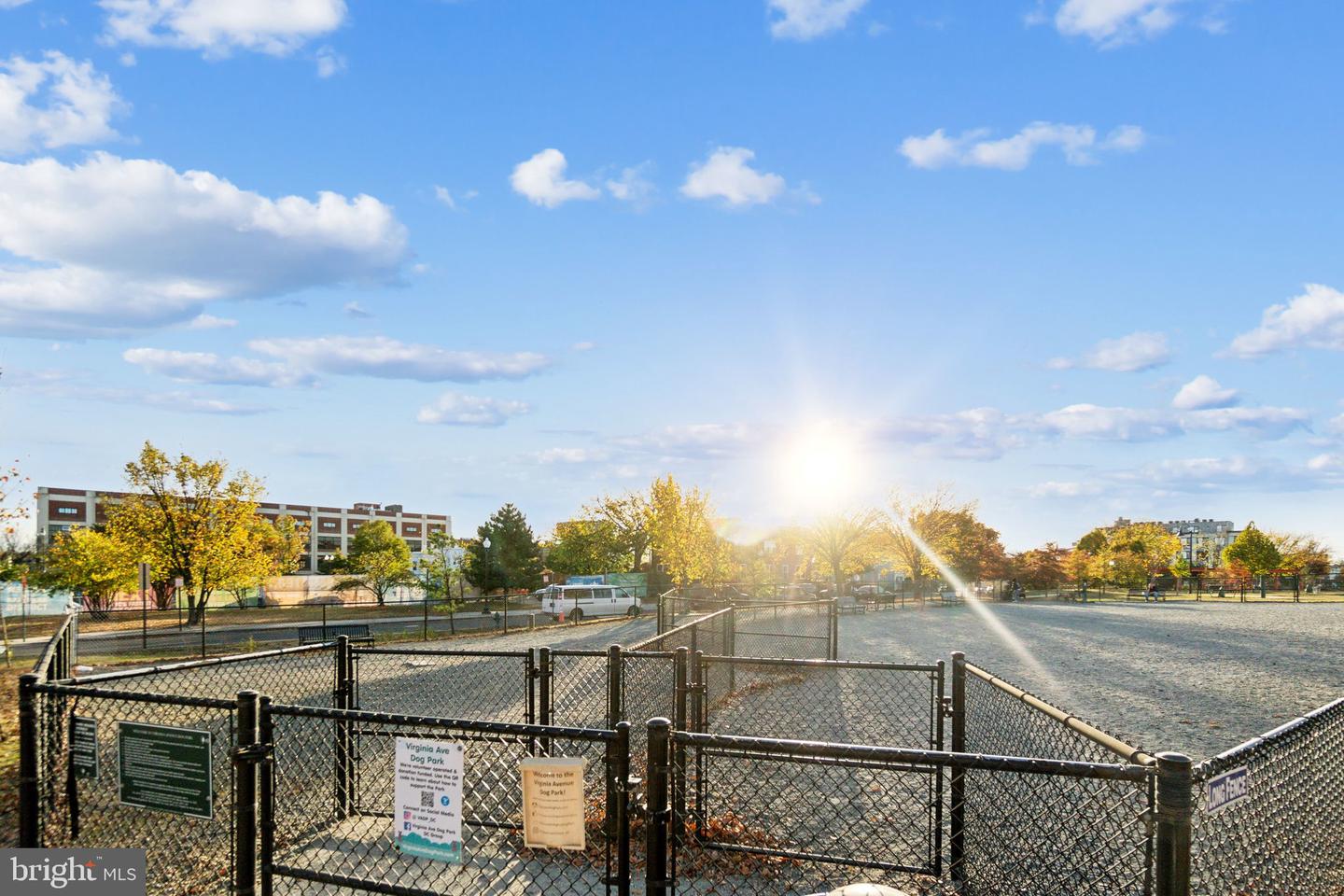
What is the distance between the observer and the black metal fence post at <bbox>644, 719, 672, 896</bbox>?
10.6 feet

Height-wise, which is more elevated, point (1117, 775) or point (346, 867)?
point (1117, 775)

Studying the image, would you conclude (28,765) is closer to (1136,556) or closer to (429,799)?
(429,799)

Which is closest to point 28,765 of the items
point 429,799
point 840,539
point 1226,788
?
point 429,799

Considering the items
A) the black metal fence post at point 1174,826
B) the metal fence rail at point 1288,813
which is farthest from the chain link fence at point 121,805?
the metal fence rail at point 1288,813

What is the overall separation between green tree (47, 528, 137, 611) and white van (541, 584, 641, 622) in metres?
22.1

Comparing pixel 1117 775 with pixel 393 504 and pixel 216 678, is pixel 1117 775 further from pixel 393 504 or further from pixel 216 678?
pixel 393 504

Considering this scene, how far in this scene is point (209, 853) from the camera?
6.27 metres

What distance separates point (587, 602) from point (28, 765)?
37.4 meters

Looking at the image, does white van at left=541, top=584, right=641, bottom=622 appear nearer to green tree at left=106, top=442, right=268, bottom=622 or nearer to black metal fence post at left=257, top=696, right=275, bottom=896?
green tree at left=106, top=442, right=268, bottom=622

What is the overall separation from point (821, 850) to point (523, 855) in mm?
2237

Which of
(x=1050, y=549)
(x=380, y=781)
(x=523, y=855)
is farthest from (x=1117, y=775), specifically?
(x=1050, y=549)

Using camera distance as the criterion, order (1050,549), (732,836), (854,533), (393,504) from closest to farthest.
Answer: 1. (732,836)
2. (854,533)
3. (1050,549)
4. (393,504)

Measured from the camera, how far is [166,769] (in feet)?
14.5

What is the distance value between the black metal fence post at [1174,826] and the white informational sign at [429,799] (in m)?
2.65
